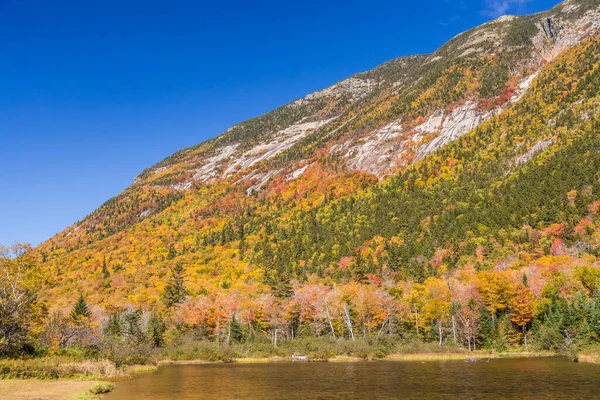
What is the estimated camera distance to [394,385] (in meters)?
42.0

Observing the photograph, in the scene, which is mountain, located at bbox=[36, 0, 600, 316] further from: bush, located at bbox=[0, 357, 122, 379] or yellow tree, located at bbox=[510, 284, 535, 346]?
bush, located at bbox=[0, 357, 122, 379]

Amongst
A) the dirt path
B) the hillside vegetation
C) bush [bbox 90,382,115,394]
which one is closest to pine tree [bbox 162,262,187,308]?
the hillside vegetation

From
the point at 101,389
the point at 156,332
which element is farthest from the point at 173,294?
the point at 101,389

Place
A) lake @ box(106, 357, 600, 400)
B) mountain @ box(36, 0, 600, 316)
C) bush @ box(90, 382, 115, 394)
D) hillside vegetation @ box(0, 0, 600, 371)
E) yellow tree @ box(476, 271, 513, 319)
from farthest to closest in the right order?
1. mountain @ box(36, 0, 600, 316)
2. yellow tree @ box(476, 271, 513, 319)
3. hillside vegetation @ box(0, 0, 600, 371)
4. bush @ box(90, 382, 115, 394)
5. lake @ box(106, 357, 600, 400)

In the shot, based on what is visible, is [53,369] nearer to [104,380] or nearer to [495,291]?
[104,380]

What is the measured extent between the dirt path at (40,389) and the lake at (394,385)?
11.4 ft

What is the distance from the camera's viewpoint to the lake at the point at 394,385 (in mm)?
35875

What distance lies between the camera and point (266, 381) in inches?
1917

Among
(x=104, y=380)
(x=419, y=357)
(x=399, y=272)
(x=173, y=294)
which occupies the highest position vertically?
(x=399, y=272)

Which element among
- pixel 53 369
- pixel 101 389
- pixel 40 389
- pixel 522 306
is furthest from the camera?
pixel 522 306

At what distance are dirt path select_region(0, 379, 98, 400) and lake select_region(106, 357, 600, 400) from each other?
3463 mm

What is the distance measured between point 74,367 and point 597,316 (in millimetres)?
71460

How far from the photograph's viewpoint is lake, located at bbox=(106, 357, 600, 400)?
35.9m

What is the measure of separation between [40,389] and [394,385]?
30279 millimetres
